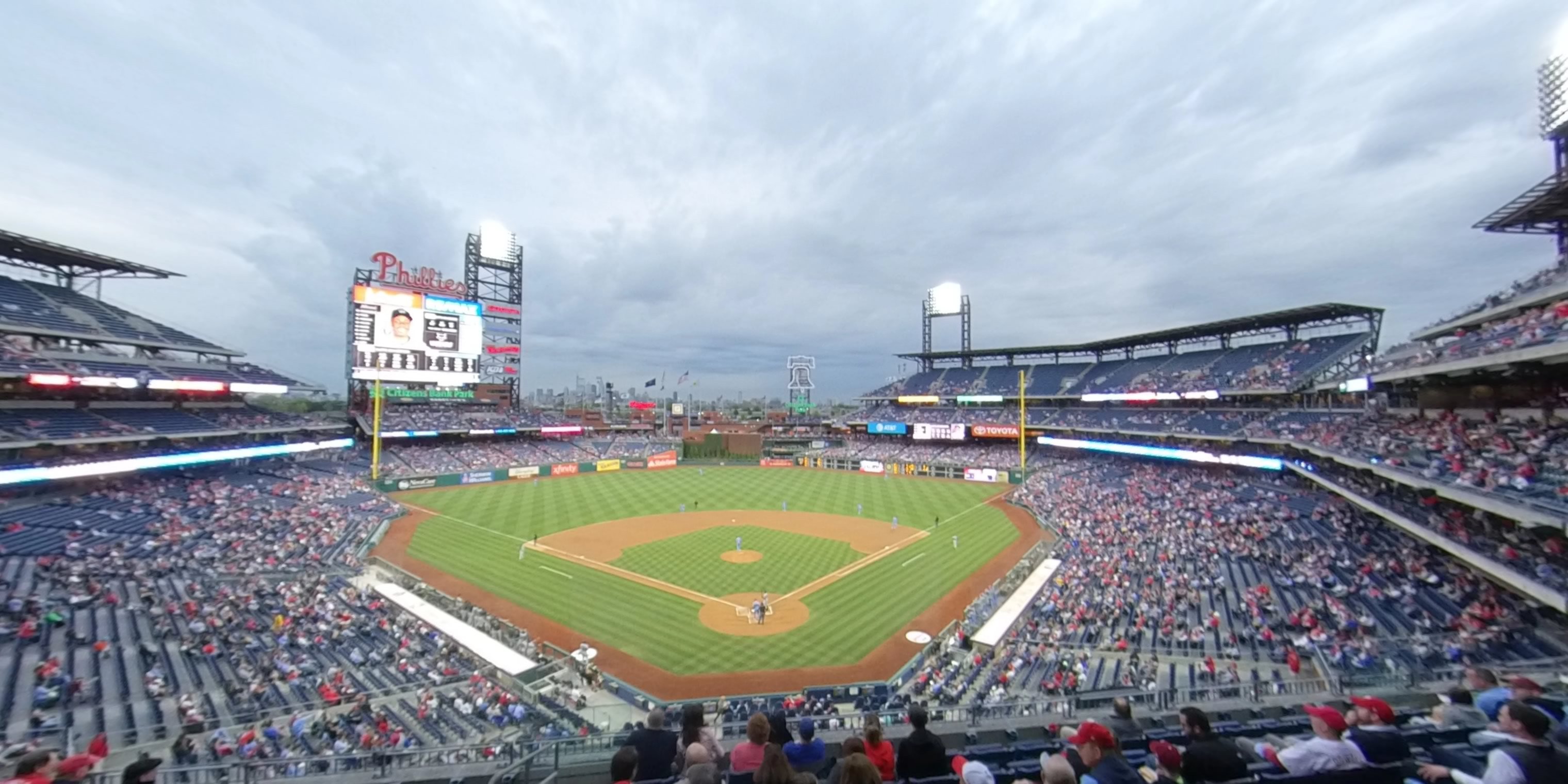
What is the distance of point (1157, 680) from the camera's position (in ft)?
51.8

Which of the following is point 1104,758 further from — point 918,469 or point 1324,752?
point 918,469

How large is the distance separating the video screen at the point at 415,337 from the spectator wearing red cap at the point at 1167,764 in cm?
5404

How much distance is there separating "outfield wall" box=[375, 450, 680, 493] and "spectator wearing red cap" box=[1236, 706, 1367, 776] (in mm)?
50776

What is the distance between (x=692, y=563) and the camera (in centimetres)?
2892

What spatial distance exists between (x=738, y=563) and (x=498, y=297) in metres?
47.0

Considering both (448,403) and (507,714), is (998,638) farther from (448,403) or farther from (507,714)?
(448,403)

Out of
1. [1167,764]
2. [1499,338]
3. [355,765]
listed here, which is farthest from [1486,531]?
[355,765]

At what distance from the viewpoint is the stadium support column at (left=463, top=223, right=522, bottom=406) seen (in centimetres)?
6081

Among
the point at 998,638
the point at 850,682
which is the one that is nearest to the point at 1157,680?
the point at 998,638

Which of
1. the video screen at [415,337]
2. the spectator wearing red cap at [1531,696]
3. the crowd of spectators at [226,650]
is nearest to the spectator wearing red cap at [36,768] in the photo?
the crowd of spectators at [226,650]

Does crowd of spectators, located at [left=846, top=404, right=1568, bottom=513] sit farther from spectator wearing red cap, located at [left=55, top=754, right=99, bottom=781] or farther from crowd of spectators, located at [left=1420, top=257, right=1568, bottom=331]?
spectator wearing red cap, located at [left=55, top=754, right=99, bottom=781]

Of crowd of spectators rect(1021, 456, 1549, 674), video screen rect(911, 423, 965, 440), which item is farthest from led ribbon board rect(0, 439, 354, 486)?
video screen rect(911, 423, 965, 440)

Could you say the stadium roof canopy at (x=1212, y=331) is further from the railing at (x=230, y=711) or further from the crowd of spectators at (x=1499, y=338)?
the railing at (x=230, y=711)

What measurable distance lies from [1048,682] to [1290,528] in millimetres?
16136
